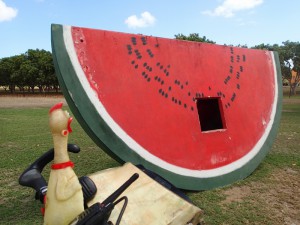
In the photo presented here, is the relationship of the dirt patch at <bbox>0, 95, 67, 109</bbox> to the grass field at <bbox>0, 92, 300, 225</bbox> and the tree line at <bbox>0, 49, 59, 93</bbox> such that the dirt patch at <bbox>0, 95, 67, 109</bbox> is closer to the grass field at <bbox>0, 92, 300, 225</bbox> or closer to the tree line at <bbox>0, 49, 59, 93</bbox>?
the tree line at <bbox>0, 49, 59, 93</bbox>

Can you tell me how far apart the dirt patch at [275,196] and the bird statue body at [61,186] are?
207cm

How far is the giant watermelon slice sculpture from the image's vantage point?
9.94ft

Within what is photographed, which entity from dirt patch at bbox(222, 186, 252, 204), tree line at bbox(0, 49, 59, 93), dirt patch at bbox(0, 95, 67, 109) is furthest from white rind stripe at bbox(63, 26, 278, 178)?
tree line at bbox(0, 49, 59, 93)

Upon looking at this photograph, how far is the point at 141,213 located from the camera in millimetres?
2248

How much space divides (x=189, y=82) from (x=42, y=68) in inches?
1558

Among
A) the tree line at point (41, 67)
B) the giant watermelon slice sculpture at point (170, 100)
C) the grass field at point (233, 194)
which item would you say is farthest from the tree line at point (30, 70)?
the giant watermelon slice sculpture at point (170, 100)

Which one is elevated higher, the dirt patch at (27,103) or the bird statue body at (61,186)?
the bird statue body at (61,186)

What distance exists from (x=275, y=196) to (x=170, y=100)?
176 centimetres

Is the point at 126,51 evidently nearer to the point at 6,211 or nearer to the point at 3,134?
the point at 6,211

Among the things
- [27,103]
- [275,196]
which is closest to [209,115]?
[275,196]

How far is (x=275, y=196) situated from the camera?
367 centimetres

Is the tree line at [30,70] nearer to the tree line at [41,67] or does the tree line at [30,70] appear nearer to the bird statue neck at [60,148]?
the tree line at [41,67]

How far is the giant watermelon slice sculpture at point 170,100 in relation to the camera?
3.03 metres

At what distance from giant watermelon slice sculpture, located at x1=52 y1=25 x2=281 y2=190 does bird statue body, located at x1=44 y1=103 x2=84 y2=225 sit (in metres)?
1.06
